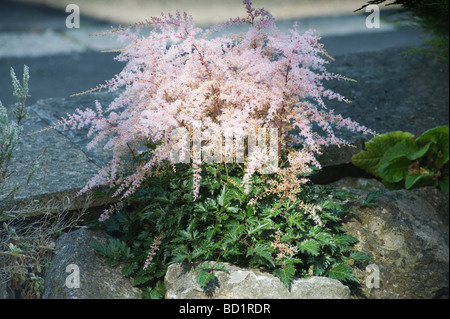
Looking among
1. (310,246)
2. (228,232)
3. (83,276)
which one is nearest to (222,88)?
(228,232)

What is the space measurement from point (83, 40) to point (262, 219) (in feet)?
12.7

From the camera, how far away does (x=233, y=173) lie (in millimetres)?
2447

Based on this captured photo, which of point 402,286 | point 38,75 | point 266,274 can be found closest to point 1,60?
point 38,75

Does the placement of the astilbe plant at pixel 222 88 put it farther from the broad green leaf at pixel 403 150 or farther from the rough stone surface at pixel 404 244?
the broad green leaf at pixel 403 150

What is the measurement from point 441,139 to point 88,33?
3.93 metres

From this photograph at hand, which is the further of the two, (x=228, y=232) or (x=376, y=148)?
(x=376, y=148)

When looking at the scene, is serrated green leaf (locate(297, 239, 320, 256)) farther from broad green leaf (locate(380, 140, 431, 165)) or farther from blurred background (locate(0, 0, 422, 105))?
blurred background (locate(0, 0, 422, 105))

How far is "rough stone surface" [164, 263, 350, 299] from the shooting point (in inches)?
84.3

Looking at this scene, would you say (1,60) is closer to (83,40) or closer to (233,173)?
(83,40)

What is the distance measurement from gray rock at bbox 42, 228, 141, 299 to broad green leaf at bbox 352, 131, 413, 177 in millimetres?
1602

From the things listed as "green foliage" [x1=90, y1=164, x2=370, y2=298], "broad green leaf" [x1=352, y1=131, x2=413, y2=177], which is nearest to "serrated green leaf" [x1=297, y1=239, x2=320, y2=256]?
Result: "green foliage" [x1=90, y1=164, x2=370, y2=298]

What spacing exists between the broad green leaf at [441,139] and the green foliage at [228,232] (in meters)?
0.82

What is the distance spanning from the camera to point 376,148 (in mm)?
3059

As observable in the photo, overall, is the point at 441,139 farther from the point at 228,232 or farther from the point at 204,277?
the point at 204,277
